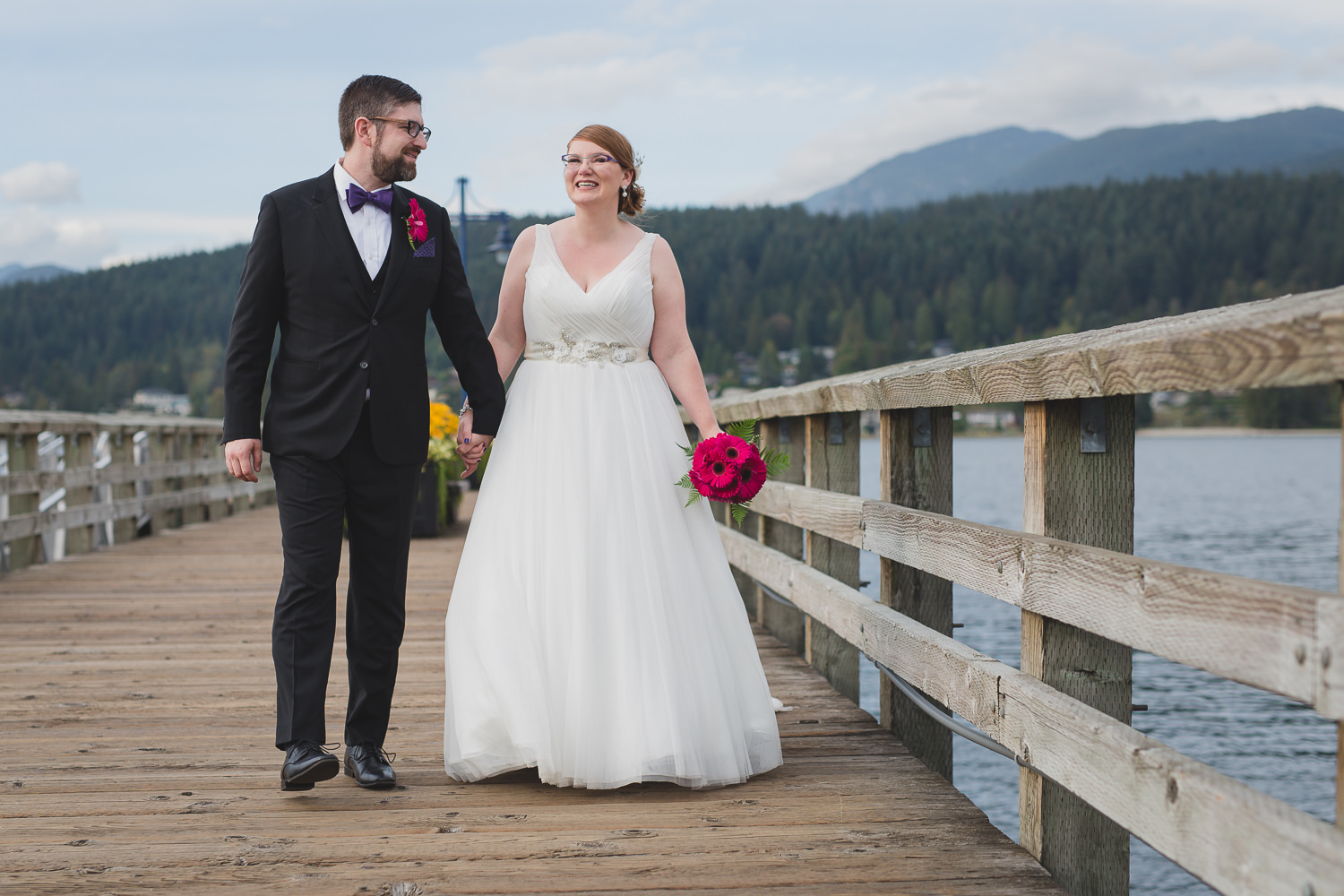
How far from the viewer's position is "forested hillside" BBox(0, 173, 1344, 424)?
83688mm

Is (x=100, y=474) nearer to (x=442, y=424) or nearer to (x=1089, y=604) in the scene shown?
(x=442, y=424)

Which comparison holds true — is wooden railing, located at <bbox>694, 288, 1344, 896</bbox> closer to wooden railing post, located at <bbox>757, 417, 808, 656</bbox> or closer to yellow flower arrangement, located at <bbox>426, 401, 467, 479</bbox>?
wooden railing post, located at <bbox>757, 417, 808, 656</bbox>

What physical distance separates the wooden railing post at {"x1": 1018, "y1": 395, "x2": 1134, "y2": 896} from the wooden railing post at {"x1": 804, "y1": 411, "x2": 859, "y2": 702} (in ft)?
5.81

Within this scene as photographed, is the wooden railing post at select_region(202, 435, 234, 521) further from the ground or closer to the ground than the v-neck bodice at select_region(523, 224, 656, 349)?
closer to the ground

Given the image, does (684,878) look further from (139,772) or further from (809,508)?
(809,508)

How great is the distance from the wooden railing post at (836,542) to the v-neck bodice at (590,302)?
115 cm

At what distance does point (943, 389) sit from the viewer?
2934 mm

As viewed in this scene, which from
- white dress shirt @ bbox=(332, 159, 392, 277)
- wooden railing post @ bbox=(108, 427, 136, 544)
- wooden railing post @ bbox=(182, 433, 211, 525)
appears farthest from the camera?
wooden railing post @ bbox=(182, 433, 211, 525)

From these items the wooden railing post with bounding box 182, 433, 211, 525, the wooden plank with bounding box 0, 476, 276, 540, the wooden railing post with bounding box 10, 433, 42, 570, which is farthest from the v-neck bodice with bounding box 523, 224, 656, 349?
the wooden railing post with bounding box 182, 433, 211, 525

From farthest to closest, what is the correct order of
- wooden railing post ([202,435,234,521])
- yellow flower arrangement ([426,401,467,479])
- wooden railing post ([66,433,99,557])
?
wooden railing post ([202,435,234,521]) → yellow flower arrangement ([426,401,467,479]) → wooden railing post ([66,433,99,557])

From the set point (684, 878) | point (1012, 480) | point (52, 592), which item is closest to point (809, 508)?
point (684, 878)

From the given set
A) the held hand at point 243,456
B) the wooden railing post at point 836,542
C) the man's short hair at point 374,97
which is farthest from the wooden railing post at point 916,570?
the held hand at point 243,456

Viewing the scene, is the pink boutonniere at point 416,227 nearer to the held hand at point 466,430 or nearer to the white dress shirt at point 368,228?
the white dress shirt at point 368,228

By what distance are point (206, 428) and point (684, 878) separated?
12.0 m
